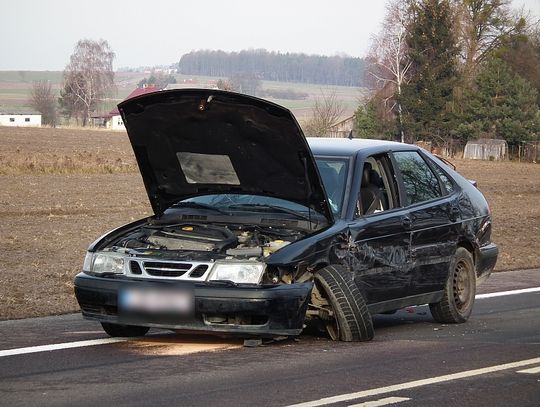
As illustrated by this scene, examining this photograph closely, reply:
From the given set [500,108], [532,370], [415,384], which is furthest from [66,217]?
[500,108]

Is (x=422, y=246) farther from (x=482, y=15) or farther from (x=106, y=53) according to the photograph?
(x=106, y=53)

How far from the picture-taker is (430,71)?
234 feet

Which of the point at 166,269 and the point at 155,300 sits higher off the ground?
the point at 166,269

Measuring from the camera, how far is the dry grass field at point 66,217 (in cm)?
1159

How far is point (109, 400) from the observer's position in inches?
238

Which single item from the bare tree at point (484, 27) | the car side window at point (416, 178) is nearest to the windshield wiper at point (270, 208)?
the car side window at point (416, 178)

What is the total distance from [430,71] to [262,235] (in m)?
64.6

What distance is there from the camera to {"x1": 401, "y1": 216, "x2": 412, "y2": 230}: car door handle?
29.4 feet

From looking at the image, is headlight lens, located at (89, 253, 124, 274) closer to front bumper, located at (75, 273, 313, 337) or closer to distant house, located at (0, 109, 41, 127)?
front bumper, located at (75, 273, 313, 337)

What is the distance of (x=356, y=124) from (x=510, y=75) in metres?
13.0

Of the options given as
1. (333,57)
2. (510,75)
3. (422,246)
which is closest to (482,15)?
(510,75)

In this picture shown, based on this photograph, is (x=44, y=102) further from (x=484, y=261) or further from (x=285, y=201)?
(x=285, y=201)

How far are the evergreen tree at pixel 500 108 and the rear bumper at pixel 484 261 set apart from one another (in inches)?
2402

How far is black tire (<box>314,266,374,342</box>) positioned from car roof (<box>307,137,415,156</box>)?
1.30 metres
